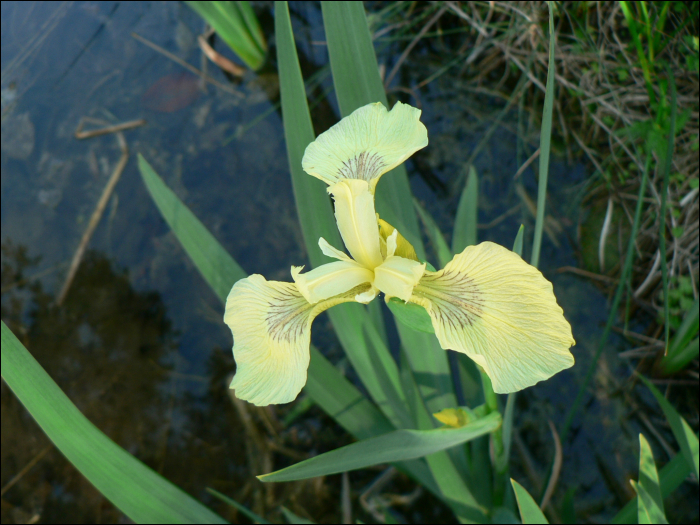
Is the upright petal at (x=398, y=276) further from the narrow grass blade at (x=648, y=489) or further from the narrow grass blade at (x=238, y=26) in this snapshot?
the narrow grass blade at (x=238, y=26)

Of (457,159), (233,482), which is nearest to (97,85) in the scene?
(457,159)

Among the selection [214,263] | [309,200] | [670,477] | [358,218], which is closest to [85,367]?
[214,263]

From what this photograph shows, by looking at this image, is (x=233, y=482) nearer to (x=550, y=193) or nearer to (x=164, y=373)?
(x=164, y=373)

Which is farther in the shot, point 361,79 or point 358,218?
point 361,79

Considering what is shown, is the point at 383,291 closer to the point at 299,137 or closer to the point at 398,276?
the point at 398,276

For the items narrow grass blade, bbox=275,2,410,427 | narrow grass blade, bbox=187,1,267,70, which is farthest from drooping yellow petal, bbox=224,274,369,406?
narrow grass blade, bbox=187,1,267,70

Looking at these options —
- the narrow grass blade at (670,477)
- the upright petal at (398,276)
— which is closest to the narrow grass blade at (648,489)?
the narrow grass blade at (670,477)
